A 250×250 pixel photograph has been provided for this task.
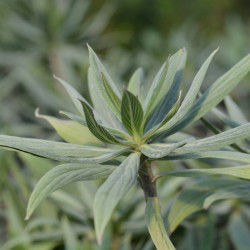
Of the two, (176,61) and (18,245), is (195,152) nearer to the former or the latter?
(176,61)

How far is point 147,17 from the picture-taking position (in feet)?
9.13

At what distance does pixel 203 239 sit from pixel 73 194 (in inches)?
9.7

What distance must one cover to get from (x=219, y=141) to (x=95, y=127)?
0.11m

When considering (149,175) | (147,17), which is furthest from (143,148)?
(147,17)

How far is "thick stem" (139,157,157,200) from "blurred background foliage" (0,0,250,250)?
0.57ft

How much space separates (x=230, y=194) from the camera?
46cm

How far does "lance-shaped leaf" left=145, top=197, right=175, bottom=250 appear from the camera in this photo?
0.38m

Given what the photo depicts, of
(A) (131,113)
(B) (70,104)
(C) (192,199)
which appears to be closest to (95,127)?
(A) (131,113)

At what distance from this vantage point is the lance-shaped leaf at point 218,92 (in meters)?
0.42

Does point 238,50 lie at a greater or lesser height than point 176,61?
greater

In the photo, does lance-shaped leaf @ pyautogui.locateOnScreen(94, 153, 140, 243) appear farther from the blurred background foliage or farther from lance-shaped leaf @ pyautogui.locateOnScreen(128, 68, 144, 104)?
the blurred background foliage

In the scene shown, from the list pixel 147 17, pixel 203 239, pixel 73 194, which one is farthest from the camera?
pixel 147 17

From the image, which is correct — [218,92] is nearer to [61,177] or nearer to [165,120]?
[165,120]

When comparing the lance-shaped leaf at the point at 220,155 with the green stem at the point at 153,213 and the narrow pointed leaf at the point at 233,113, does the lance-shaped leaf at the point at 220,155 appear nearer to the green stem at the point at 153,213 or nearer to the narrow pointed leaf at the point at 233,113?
the green stem at the point at 153,213
